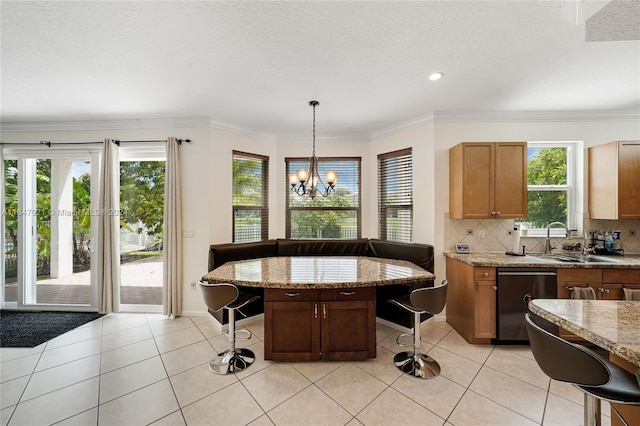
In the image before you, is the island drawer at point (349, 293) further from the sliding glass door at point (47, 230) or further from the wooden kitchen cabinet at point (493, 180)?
the sliding glass door at point (47, 230)

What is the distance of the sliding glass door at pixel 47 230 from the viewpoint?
379 cm

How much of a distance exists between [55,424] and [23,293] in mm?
3312

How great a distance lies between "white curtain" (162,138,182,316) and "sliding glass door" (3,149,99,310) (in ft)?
4.45

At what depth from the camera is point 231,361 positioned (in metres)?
2.41

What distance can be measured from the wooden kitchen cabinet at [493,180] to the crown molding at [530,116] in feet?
1.72

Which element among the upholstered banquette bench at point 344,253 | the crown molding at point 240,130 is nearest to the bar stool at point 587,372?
the upholstered banquette bench at point 344,253

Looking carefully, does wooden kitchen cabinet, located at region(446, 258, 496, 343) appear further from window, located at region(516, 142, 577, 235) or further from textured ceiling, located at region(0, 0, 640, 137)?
textured ceiling, located at region(0, 0, 640, 137)

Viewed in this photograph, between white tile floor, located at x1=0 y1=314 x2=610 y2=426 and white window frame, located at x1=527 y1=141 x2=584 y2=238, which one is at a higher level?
white window frame, located at x1=527 y1=141 x2=584 y2=238

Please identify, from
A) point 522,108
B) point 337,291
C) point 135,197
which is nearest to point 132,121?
point 135,197

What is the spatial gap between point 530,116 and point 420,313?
3.13 m

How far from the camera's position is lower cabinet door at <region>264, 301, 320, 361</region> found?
240cm

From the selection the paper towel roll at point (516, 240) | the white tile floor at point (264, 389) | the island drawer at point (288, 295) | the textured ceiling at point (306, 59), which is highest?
the textured ceiling at point (306, 59)

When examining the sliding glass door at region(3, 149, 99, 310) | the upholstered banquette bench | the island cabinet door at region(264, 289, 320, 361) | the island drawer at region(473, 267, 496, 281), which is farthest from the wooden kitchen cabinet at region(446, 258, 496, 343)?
the sliding glass door at region(3, 149, 99, 310)

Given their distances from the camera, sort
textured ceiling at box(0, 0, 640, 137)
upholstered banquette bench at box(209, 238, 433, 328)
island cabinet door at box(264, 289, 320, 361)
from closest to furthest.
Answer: textured ceiling at box(0, 0, 640, 137), island cabinet door at box(264, 289, 320, 361), upholstered banquette bench at box(209, 238, 433, 328)
